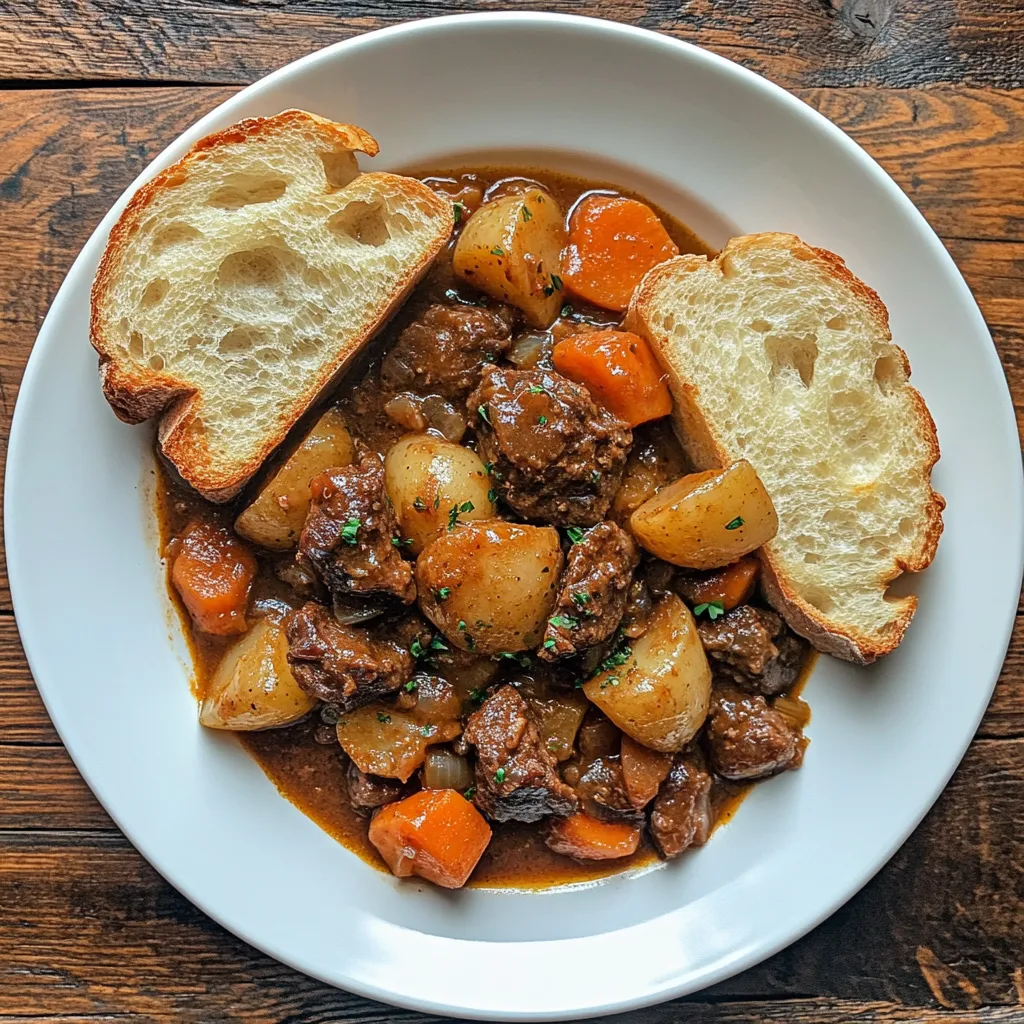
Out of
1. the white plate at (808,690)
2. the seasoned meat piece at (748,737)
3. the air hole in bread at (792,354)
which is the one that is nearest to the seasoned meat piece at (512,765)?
the white plate at (808,690)

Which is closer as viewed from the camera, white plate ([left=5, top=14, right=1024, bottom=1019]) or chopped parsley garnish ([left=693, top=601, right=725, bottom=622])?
white plate ([left=5, top=14, right=1024, bottom=1019])

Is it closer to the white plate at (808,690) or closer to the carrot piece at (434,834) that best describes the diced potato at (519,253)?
the white plate at (808,690)

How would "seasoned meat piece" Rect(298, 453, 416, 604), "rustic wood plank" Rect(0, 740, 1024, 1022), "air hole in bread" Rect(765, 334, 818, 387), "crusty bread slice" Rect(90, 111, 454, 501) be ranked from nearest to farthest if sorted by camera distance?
"seasoned meat piece" Rect(298, 453, 416, 604) → "crusty bread slice" Rect(90, 111, 454, 501) → "air hole in bread" Rect(765, 334, 818, 387) → "rustic wood plank" Rect(0, 740, 1024, 1022)

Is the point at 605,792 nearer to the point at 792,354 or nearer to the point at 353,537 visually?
the point at 353,537

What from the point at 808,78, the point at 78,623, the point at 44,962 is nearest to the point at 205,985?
the point at 44,962

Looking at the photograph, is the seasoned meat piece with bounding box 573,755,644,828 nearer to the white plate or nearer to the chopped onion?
the white plate

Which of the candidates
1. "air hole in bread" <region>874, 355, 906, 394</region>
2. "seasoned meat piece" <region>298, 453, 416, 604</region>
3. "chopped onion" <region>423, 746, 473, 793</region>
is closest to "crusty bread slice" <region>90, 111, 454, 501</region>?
"seasoned meat piece" <region>298, 453, 416, 604</region>

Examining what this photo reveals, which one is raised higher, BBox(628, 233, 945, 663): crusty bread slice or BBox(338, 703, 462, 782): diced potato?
BBox(628, 233, 945, 663): crusty bread slice
